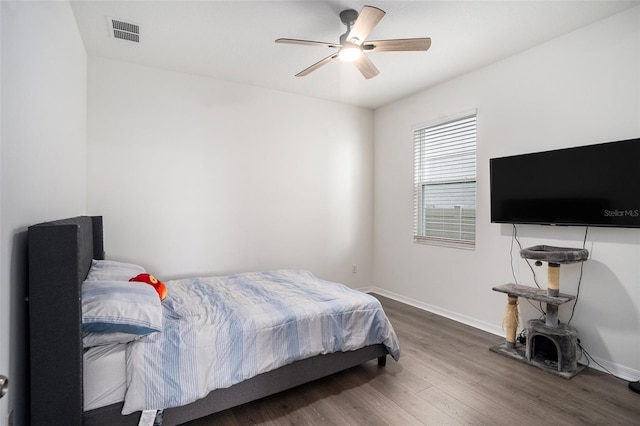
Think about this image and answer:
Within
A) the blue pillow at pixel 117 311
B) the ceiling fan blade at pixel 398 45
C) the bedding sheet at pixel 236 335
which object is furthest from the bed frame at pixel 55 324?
the ceiling fan blade at pixel 398 45

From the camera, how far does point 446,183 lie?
3.93m

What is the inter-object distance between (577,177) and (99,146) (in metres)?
4.40

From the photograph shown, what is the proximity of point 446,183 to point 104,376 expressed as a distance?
3726mm

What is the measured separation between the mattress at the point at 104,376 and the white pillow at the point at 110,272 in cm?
62

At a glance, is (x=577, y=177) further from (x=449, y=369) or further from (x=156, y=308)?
(x=156, y=308)

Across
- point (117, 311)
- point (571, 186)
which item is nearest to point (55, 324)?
point (117, 311)

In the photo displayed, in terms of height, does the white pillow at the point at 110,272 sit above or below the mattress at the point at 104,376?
above

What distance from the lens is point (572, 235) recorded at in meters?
2.77

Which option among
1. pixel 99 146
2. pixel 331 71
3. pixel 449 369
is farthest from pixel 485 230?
pixel 99 146

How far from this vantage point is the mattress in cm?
159

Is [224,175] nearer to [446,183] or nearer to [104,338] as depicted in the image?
[104,338]

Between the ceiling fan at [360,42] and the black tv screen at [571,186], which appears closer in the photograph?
the ceiling fan at [360,42]

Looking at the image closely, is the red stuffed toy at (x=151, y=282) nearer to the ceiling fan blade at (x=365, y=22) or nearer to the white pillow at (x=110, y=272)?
the white pillow at (x=110, y=272)

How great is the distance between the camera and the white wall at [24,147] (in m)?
1.23
